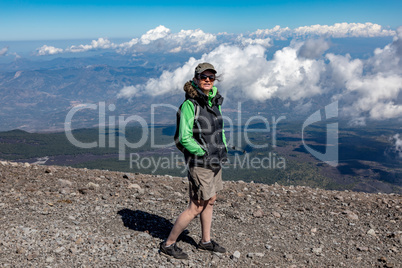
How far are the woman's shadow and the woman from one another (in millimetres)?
1410

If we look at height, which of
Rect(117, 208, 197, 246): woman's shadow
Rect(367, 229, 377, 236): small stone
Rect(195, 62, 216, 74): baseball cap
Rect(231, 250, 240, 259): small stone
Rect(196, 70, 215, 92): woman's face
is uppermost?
Rect(195, 62, 216, 74): baseball cap

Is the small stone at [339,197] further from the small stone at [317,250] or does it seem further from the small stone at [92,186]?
the small stone at [92,186]

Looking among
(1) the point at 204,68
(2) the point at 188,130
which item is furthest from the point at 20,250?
(1) the point at 204,68

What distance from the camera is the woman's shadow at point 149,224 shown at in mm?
6604

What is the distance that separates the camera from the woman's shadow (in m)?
6.60

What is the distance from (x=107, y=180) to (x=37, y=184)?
2270mm

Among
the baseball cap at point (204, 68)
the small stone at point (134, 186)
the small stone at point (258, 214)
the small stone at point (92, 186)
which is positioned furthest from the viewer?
the small stone at point (134, 186)

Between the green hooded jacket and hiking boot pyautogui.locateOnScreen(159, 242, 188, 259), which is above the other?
the green hooded jacket

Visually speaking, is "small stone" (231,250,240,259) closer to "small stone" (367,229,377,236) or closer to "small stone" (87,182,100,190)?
"small stone" (367,229,377,236)

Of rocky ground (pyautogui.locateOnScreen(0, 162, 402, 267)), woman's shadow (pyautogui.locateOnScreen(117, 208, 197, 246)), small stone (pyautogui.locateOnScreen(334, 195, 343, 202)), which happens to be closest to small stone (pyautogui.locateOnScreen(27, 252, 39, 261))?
rocky ground (pyautogui.locateOnScreen(0, 162, 402, 267))

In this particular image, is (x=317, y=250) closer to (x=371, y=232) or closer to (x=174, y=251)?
(x=371, y=232)

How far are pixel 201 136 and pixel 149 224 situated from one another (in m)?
3.39

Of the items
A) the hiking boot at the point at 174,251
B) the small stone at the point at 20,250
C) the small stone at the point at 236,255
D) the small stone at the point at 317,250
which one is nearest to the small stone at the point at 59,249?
the small stone at the point at 20,250

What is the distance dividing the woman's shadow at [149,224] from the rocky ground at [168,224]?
0.02 meters
